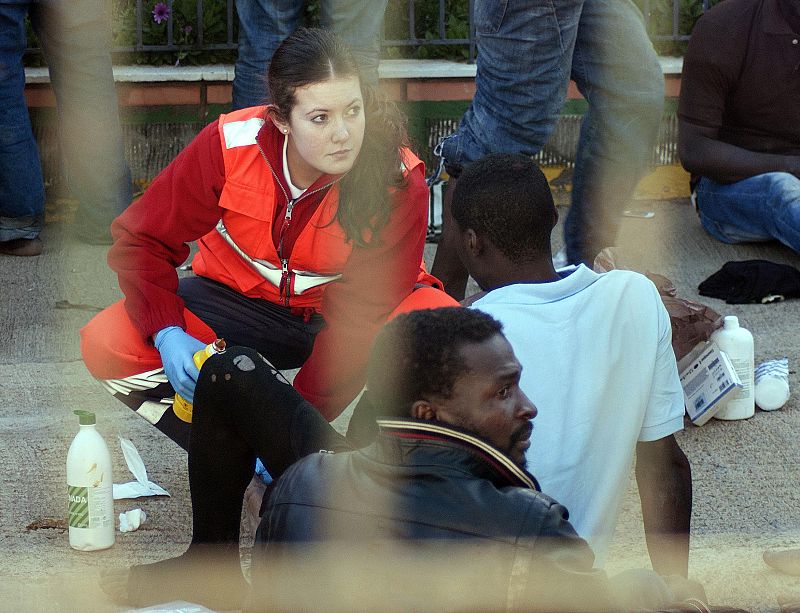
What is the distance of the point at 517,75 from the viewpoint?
3268mm

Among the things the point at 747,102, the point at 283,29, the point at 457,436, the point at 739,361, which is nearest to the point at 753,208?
the point at 747,102

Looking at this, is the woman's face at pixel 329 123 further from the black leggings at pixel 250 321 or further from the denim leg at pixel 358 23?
the denim leg at pixel 358 23

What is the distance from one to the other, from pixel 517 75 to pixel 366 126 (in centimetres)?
70

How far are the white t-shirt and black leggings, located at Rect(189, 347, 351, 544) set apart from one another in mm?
413

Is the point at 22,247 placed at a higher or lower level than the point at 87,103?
lower

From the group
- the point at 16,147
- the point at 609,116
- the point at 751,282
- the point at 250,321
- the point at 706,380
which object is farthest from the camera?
the point at 16,147

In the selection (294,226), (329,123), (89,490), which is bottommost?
(89,490)

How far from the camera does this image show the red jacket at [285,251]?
2.69 meters

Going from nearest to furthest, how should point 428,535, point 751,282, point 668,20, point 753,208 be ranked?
1. point 428,535
2. point 751,282
3. point 753,208
4. point 668,20

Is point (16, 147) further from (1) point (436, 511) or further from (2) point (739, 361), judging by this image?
(1) point (436, 511)

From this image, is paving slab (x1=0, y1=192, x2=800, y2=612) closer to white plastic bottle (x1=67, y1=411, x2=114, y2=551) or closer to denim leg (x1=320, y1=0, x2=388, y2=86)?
white plastic bottle (x1=67, y1=411, x2=114, y2=551)

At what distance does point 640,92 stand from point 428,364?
2116mm

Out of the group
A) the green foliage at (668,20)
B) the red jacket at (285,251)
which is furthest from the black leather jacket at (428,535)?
the green foliage at (668,20)

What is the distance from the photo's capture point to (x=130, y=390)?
8.99ft
